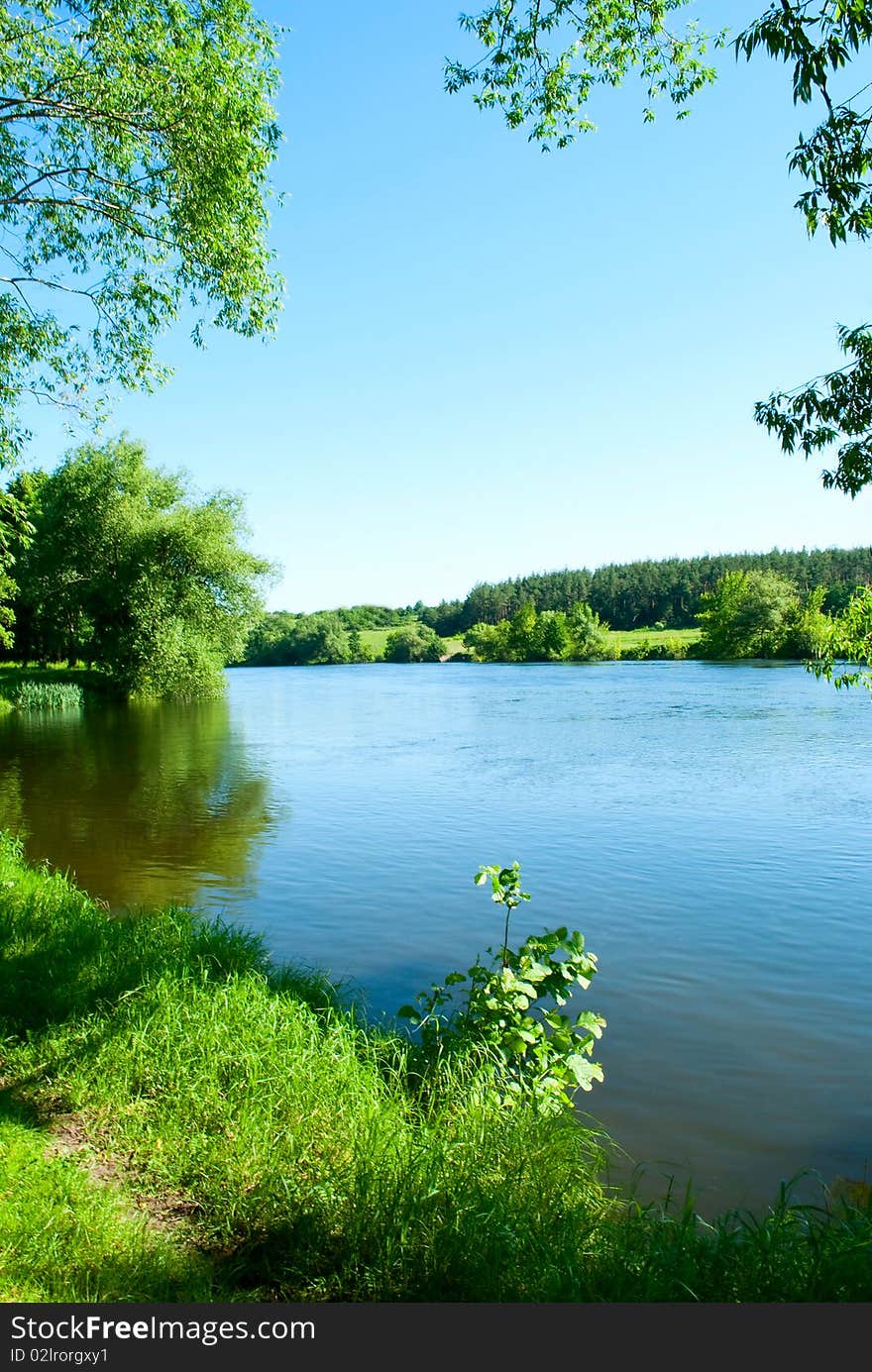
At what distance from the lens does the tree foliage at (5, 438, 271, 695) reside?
44.4 m

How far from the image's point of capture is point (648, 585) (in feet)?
495

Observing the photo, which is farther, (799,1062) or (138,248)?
(138,248)

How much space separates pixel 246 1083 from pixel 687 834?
11.8 metres

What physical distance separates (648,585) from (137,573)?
11990cm

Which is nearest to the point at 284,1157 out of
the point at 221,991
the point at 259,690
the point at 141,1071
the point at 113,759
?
the point at 141,1071

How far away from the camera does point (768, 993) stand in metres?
8.34

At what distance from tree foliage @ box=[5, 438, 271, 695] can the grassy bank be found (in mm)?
39973

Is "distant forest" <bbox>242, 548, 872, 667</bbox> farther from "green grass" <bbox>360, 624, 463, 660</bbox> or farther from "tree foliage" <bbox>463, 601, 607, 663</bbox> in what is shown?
"tree foliage" <bbox>463, 601, 607, 663</bbox>

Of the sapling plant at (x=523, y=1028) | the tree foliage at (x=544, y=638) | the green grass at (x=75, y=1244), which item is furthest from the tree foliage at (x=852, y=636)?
the tree foliage at (x=544, y=638)

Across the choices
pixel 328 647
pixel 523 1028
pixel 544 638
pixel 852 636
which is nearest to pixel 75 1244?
pixel 523 1028

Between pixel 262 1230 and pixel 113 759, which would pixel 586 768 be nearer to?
pixel 113 759

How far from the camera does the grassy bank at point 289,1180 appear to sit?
327 cm

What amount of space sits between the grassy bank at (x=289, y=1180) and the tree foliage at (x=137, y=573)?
39973 millimetres

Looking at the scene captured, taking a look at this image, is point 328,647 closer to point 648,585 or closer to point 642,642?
point 642,642
